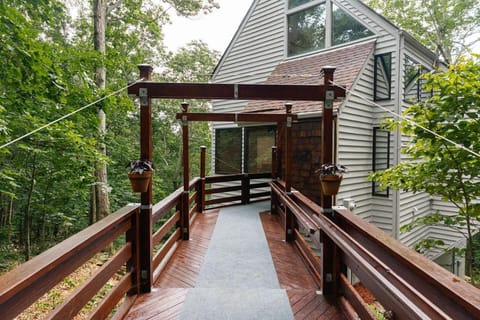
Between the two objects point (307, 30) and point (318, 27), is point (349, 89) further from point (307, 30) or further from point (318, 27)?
point (307, 30)

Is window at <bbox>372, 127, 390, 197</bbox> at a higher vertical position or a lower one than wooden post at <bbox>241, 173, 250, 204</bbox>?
higher

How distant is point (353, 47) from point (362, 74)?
847 millimetres

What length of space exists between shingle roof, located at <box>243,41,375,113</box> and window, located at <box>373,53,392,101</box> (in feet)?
1.30

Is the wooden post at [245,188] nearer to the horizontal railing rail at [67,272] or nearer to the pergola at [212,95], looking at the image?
the pergola at [212,95]

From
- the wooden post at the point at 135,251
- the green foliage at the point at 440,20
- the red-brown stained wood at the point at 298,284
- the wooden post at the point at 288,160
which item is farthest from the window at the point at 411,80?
the wooden post at the point at 135,251

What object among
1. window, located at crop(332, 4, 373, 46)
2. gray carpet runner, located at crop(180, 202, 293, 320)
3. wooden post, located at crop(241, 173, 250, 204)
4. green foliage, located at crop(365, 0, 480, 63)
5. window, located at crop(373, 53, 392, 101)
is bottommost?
gray carpet runner, located at crop(180, 202, 293, 320)

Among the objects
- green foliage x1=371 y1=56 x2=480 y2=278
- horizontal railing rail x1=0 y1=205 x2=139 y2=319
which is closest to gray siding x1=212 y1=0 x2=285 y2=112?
green foliage x1=371 y1=56 x2=480 y2=278

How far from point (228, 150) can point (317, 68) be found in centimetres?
351

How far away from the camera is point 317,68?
20.8 feet

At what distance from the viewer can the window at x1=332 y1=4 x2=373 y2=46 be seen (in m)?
6.09

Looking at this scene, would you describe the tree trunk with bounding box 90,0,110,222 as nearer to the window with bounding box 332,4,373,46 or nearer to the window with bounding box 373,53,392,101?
the window with bounding box 332,4,373,46

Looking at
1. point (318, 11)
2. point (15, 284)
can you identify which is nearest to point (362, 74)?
point (318, 11)

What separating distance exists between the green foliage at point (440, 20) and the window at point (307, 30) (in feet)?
24.3

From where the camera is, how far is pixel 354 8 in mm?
6066
